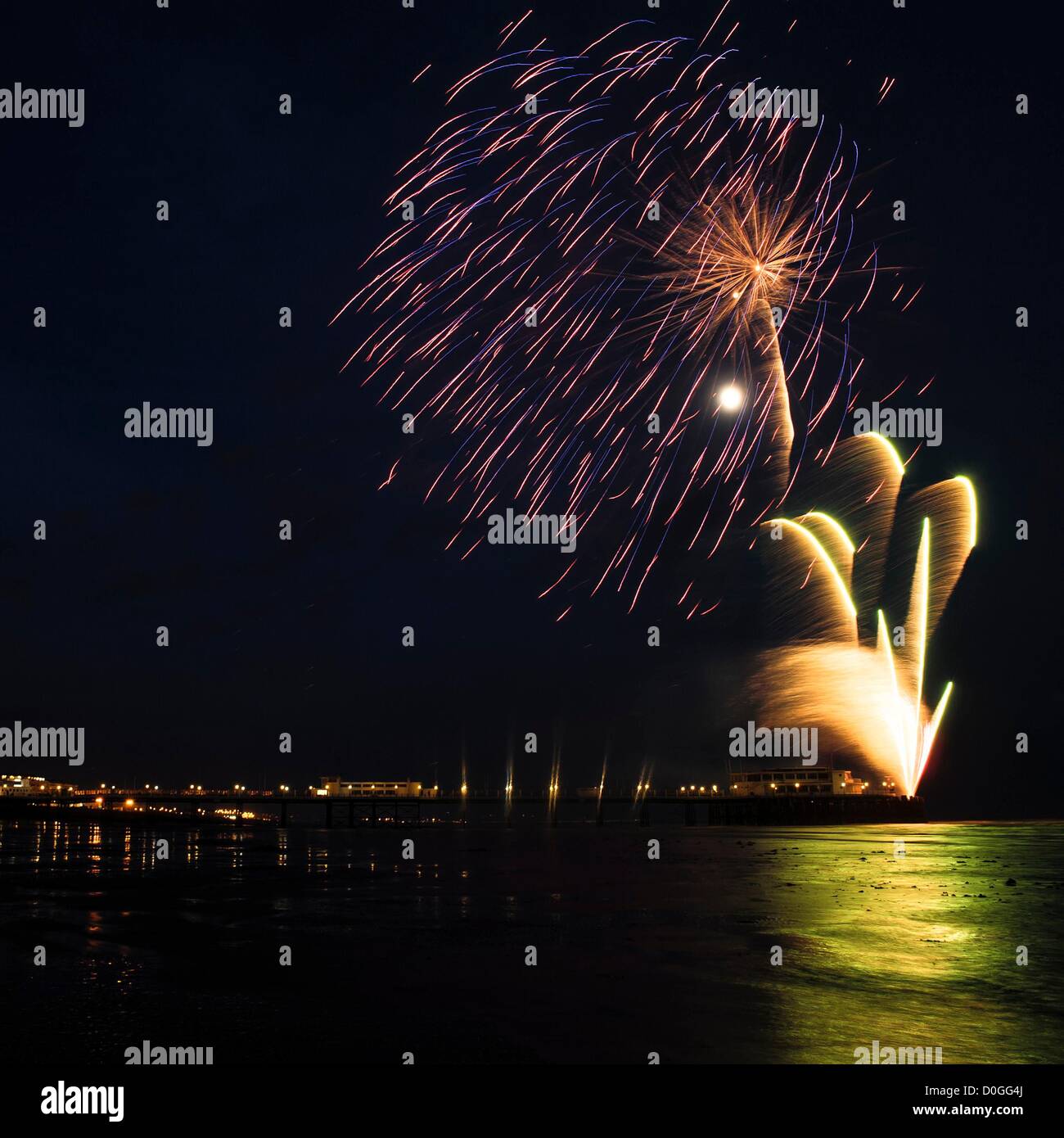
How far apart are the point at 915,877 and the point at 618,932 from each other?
71.7 ft

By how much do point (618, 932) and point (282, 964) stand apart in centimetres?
790

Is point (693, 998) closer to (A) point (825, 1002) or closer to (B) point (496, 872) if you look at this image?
(A) point (825, 1002)

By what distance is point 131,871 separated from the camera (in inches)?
1807

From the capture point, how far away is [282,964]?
18.9 m

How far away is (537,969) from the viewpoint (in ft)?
60.5

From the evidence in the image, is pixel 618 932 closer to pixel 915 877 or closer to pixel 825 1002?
pixel 825 1002

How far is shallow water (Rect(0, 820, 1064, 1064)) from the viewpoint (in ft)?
42.8

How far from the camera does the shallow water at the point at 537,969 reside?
42.8 feet
